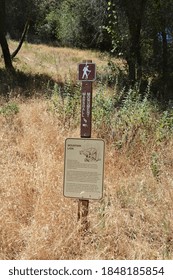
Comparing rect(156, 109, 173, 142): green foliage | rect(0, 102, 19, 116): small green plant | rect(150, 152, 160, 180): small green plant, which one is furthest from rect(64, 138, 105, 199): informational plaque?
rect(0, 102, 19, 116): small green plant

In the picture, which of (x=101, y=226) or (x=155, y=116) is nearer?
(x=101, y=226)

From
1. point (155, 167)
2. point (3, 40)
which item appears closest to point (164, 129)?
point (155, 167)

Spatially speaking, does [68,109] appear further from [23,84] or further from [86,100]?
[23,84]

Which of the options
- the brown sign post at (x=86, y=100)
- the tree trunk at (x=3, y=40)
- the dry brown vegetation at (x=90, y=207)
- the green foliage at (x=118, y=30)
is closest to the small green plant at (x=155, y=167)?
the dry brown vegetation at (x=90, y=207)

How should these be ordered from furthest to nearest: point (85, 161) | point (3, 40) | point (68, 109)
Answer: point (3, 40) → point (68, 109) → point (85, 161)

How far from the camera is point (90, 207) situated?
146 inches

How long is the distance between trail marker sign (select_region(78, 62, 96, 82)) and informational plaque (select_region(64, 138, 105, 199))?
57cm

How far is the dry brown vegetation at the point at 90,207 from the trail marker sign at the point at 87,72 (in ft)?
4.27

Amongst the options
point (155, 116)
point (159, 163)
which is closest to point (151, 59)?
point (155, 116)

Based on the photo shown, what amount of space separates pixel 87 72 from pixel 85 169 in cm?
90

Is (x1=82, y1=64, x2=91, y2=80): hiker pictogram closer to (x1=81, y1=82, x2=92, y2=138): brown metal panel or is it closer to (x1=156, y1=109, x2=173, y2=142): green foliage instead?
(x1=81, y1=82, x2=92, y2=138): brown metal panel
